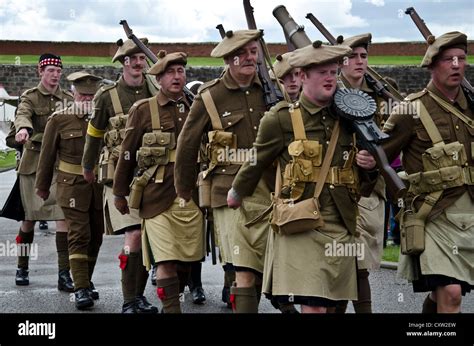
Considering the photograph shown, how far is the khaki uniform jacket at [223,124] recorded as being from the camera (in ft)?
27.1

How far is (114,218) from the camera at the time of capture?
9.95 meters

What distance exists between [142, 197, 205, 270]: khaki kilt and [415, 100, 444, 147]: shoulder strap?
232cm

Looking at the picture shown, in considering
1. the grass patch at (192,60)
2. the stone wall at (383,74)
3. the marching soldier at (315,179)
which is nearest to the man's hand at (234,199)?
the marching soldier at (315,179)

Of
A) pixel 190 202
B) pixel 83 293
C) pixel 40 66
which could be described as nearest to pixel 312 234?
pixel 190 202

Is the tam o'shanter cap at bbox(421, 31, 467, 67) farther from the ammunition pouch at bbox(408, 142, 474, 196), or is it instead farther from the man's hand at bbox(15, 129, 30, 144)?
the man's hand at bbox(15, 129, 30, 144)

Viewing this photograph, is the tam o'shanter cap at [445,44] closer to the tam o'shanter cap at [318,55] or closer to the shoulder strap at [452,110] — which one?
the shoulder strap at [452,110]

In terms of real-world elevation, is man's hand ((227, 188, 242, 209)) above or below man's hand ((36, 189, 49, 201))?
below

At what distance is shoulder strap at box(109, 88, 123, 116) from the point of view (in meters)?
10.1

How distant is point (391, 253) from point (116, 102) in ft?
15.3

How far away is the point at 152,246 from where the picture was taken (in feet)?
29.6

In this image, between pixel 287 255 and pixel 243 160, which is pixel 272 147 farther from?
pixel 243 160

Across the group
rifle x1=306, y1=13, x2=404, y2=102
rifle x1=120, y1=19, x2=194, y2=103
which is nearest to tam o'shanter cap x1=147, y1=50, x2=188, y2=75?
rifle x1=120, y1=19, x2=194, y2=103

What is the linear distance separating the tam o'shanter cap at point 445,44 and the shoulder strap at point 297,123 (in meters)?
1.01
